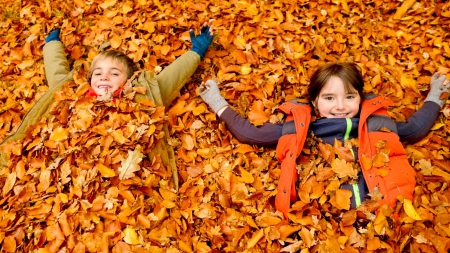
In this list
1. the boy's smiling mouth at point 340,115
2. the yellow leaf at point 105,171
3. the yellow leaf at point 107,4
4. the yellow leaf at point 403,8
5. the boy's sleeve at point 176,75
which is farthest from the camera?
the yellow leaf at point 107,4

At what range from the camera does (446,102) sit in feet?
10.2

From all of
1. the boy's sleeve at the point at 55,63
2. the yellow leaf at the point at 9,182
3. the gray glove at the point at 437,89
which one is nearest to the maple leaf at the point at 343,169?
the gray glove at the point at 437,89

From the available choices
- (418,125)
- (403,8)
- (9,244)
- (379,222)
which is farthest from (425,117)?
(9,244)

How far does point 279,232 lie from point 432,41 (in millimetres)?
2488

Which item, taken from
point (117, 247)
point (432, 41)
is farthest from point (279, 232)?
point (432, 41)

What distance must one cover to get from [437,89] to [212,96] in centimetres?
189

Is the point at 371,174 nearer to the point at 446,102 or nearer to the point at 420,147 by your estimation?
the point at 420,147

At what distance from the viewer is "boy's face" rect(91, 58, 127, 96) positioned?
9.81 feet

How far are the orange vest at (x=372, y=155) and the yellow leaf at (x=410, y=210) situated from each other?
0.24 feet

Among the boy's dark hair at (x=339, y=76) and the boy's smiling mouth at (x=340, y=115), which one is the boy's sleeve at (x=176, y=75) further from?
the boy's smiling mouth at (x=340, y=115)

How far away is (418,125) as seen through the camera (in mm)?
2881

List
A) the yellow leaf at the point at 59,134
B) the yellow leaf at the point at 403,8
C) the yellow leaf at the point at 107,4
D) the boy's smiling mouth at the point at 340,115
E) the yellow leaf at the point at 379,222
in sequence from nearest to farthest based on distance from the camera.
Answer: the yellow leaf at the point at 379,222
the yellow leaf at the point at 59,134
the boy's smiling mouth at the point at 340,115
the yellow leaf at the point at 403,8
the yellow leaf at the point at 107,4

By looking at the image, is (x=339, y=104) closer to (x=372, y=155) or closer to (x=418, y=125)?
Result: (x=372, y=155)

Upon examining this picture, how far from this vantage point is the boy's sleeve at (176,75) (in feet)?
10.2
